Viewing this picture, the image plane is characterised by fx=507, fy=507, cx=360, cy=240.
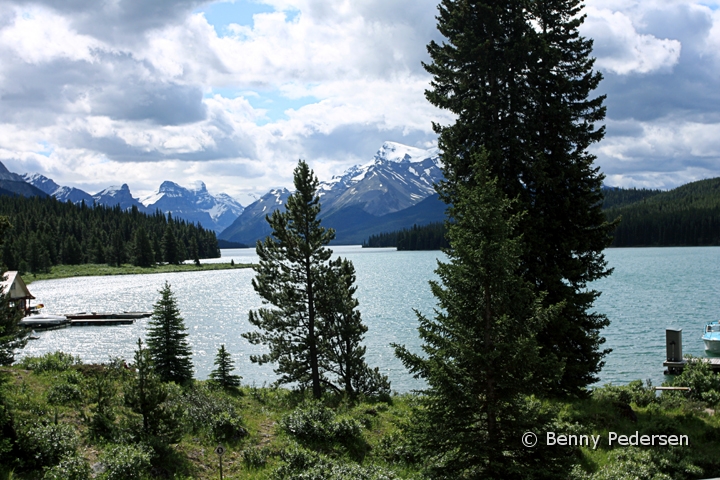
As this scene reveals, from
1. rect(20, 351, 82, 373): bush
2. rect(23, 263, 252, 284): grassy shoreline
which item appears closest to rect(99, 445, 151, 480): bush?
rect(20, 351, 82, 373): bush

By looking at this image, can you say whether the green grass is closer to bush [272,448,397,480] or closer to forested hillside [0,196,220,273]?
bush [272,448,397,480]

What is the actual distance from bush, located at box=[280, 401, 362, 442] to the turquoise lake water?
632 inches

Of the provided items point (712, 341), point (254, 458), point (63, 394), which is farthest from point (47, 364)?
point (712, 341)

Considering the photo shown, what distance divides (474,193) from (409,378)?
81.4 ft

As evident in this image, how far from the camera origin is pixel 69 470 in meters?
11.2

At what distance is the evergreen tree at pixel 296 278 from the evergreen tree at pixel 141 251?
14867 centimetres

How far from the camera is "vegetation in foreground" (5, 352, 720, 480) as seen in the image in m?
12.0

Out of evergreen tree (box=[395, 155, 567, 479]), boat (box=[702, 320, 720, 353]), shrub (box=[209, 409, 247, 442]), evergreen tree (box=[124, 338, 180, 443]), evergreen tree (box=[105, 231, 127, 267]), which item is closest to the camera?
evergreen tree (box=[395, 155, 567, 479])

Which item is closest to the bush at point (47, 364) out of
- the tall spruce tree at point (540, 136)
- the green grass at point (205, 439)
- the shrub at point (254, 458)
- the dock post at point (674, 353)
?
the green grass at point (205, 439)

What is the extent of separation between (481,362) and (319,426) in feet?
23.4

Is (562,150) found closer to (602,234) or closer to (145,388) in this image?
(602,234)

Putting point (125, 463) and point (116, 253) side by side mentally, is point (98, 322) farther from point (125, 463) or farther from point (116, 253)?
point (116, 253)

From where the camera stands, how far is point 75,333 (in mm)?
61938

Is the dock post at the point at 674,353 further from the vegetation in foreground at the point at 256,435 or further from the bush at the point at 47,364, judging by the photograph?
the bush at the point at 47,364
